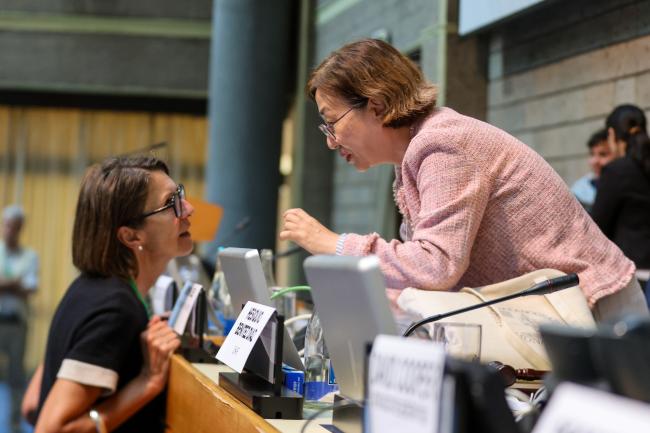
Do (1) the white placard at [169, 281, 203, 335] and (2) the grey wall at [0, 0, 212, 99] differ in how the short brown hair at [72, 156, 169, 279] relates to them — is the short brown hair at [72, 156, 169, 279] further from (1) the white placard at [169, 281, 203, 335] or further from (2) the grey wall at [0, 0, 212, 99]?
(2) the grey wall at [0, 0, 212, 99]

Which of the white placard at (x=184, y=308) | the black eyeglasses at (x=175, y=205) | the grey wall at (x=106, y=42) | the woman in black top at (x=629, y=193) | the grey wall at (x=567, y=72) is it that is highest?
the grey wall at (x=106, y=42)

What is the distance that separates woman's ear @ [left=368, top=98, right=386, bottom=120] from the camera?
2043mm

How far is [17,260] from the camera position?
810 cm

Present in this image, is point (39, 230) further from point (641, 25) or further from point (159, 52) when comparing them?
point (641, 25)

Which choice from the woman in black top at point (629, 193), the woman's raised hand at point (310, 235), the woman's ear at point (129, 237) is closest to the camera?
the woman's raised hand at point (310, 235)

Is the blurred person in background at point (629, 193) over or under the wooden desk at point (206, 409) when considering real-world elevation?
over

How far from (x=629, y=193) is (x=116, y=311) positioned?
2340 mm

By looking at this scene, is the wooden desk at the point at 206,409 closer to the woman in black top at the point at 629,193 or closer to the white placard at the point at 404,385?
the white placard at the point at 404,385

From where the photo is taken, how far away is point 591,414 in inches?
30.2

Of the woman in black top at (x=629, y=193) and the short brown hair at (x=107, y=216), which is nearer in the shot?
the short brown hair at (x=107, y=216)

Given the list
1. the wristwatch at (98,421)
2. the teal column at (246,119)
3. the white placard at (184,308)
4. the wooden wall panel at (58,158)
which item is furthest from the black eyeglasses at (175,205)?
the wooden wall panel at (58,158)

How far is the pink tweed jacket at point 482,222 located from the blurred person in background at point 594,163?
2.36 metres

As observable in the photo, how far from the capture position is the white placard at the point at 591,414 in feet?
2.41

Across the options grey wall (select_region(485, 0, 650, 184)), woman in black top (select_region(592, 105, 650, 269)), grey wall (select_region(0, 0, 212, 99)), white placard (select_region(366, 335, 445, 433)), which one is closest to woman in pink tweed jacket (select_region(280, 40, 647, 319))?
white placard (select_region(366, 335, 445, 433))
